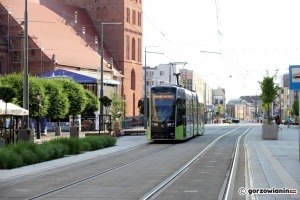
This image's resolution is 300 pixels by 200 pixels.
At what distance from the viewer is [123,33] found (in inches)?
3942

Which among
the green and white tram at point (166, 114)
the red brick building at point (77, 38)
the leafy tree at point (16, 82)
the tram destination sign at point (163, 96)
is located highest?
the red brick building at point (77, 38)

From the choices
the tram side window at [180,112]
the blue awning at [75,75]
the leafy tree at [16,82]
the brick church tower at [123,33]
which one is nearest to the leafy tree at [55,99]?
the leafy tree at [16,82]

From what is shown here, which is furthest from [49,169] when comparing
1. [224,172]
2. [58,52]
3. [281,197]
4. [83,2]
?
[83,2]

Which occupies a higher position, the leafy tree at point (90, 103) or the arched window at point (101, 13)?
the arched window at point (101, 13)

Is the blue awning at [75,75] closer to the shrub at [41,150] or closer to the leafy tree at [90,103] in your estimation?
the leafy tree at [90,103]

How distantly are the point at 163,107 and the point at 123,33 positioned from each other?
66008mm

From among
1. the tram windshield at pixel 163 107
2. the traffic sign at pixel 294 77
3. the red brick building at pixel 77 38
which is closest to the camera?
the traffic sign at pixel 294 77

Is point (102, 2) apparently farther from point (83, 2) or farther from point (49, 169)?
point (49, 169)

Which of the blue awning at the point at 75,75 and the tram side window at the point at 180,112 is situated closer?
the tram side window at the point at 180,112

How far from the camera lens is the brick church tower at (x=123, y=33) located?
99.8 metres

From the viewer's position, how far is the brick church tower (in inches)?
3927

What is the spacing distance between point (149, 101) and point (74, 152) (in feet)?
32.7

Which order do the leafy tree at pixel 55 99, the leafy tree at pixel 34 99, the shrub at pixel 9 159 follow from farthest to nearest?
1. the leafy tree at pixel 55 99
2. the leafy tree at pixel 34 99
3. the shrub at pixel 9 159

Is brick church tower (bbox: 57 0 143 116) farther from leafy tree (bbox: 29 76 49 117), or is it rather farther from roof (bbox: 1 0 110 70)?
leafy tree (bbox: 29 76 49 117)
